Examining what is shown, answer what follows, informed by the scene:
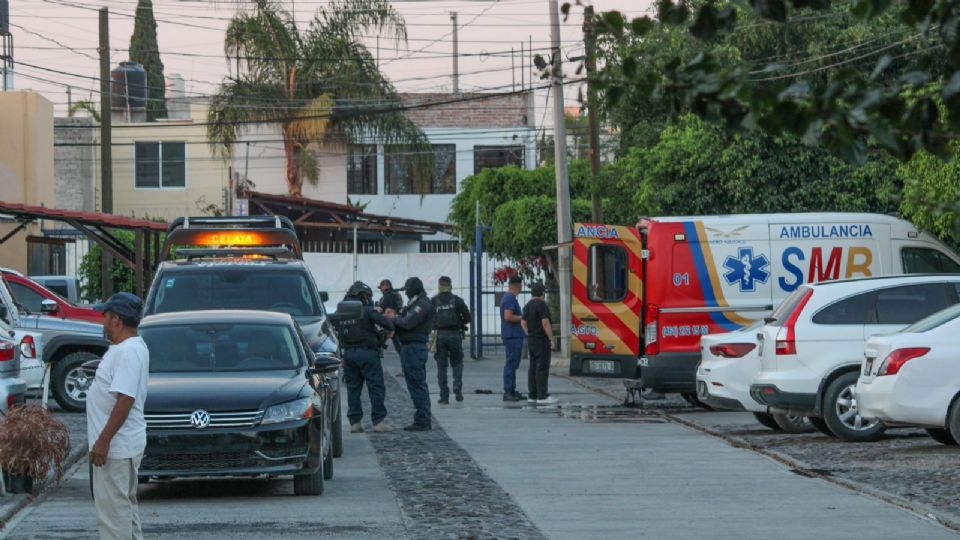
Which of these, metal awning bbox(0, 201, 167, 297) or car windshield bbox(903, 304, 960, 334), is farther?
metal awning bbox(0, 201, 167, 297)

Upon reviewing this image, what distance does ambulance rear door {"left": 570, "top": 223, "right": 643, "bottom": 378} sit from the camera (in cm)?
2191

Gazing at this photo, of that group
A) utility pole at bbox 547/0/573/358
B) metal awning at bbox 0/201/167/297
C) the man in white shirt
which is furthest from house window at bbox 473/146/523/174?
the man in white shirt

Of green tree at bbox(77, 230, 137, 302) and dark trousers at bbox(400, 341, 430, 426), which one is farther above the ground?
green tree at bbox(77, 230, 137, 302)

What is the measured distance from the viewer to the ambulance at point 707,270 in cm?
2136

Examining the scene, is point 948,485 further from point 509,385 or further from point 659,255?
point 509,385

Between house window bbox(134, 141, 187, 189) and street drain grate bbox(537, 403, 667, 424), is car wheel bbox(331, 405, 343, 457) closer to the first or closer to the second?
street drain grate bbox(537, 403, 667, 424)

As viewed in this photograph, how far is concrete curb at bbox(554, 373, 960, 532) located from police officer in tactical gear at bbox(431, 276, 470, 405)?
3.67 m

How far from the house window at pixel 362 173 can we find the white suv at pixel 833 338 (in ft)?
124

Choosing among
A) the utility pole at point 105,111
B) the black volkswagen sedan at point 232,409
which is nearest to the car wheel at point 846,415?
the black volkswagen sedan at point 232,409

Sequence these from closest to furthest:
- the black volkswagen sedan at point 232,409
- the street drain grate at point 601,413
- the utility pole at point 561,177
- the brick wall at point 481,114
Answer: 1. the black volkswagen sedan at point 232,409
2. the street drain grate at point 601,413
3. the utility pole at point 561,177
4. the brick wall at point 481,114

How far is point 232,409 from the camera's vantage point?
12250mm

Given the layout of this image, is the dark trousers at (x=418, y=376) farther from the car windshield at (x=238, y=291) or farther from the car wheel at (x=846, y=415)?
the car wheel at (x=846, y=415)

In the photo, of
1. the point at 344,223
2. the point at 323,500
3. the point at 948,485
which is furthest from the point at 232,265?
the point at 344,223

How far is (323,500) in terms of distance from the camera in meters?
12.5
